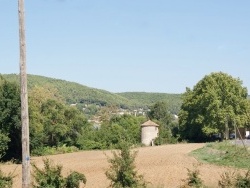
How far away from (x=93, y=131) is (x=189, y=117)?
14890 mm

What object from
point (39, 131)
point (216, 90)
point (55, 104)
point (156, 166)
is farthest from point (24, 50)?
point (216, 90)

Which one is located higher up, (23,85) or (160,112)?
(23,85)

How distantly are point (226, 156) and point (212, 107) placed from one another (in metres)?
25.6

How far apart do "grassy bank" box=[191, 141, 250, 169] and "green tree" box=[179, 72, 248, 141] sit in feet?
58.2

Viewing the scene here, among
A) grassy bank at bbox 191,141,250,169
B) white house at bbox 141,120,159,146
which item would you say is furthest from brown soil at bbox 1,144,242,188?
white house at bbox 141,120,159,146

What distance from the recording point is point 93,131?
6538cm

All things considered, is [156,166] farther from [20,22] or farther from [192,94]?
[192,94]

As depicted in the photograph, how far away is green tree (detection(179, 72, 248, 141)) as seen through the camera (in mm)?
61906

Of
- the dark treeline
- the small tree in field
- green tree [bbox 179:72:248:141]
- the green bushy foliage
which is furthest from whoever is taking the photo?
green tree [bbox 179:72:248:141]

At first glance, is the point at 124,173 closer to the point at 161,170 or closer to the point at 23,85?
the point at 23,85

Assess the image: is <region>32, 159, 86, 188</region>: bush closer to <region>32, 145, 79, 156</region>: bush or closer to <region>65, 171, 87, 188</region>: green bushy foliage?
<region>65, 171, 87, 188</region>: green bushy foliage

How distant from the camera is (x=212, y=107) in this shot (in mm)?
62094

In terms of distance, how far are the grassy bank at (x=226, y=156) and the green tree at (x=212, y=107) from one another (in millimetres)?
17739

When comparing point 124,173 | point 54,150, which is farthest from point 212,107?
point 124,173
